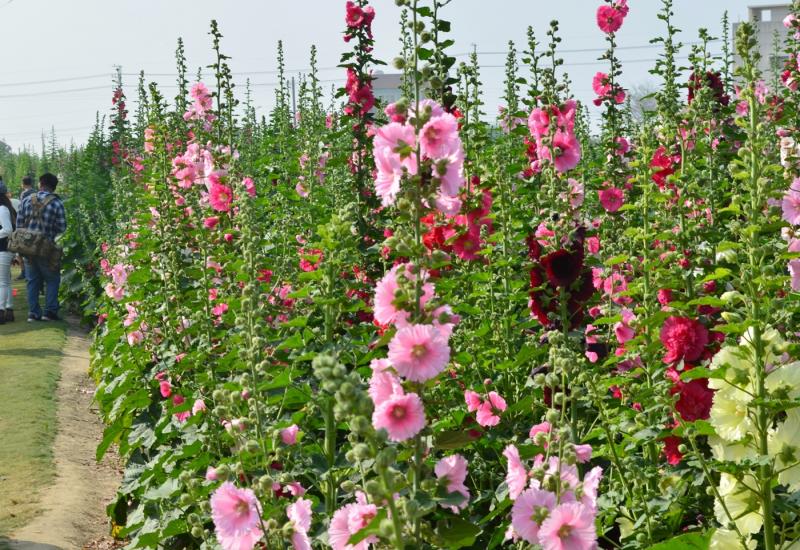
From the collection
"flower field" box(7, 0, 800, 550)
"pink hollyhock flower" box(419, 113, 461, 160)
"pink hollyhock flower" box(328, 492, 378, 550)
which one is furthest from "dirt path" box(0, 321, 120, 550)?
"pink hollyhock flower" box(419, 113, 461, 160)

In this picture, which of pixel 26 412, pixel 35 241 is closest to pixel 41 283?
pixel 35 241

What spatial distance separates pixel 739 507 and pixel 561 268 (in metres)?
1.15

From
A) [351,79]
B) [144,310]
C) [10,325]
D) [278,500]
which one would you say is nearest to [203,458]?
[278,500]

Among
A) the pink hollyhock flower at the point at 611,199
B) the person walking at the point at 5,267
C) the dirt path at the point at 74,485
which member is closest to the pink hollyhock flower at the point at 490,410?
the pink hollyhock flower at the point at 611,199

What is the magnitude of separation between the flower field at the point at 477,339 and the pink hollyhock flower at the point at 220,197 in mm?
20

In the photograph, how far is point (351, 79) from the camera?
6699mm

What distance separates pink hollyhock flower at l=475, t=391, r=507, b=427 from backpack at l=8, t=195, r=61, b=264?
11.6 meters

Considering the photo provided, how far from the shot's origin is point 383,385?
7.48ft

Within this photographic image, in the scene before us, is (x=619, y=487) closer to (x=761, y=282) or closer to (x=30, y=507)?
(x=761, y=282)

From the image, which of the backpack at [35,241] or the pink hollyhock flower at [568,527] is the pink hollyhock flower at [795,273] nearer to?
the pink hollyhock flower at [568,527]

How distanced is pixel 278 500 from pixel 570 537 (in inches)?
40.6

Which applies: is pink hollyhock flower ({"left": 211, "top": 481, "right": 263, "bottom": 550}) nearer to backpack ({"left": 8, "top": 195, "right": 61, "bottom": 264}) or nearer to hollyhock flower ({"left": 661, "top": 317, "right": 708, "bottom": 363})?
hollyhock flower ({"left": 661, "top": 317, "right": 708, "bottom": 363})

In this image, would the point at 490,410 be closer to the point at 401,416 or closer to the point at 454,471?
the point at 454,471

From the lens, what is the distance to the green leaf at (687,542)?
8.61 feet
